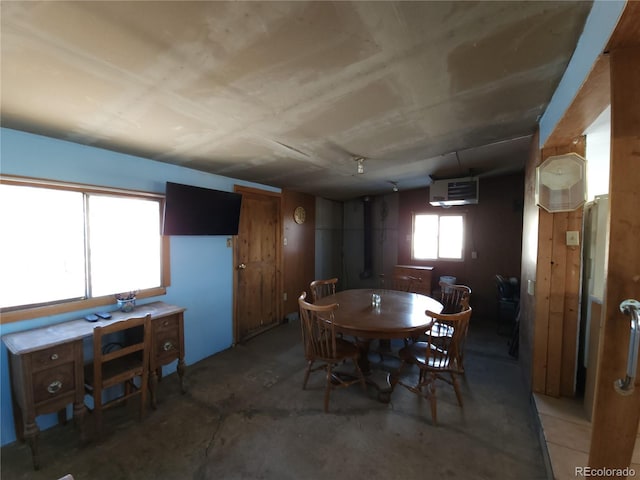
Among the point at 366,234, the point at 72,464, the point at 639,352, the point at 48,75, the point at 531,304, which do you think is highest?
the point at 48,75

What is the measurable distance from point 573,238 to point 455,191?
223 cm

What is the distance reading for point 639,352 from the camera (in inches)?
37.4

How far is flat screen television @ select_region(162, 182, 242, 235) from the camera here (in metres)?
2.58

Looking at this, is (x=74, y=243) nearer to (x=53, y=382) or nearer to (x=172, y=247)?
(x=172, y=247)

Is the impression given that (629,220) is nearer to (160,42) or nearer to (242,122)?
(160,42)

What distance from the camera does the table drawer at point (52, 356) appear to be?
1.61 metres

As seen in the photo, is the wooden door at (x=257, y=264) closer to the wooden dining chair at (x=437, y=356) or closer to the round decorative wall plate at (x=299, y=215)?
the round decorative wall plate at (x=299, y=215)

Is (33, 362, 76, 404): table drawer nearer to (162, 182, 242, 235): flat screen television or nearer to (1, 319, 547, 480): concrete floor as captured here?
(1, 319, 547, 480): concrete floor

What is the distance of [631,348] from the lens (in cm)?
89

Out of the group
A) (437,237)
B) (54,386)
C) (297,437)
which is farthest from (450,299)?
(54,386)

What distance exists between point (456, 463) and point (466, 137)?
258 centimetres

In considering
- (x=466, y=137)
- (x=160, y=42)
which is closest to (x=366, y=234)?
(x=466, y=137)

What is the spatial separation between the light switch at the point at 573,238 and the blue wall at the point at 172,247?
133 inches

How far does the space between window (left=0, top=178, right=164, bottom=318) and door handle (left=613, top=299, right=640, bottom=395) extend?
10.6 feet
